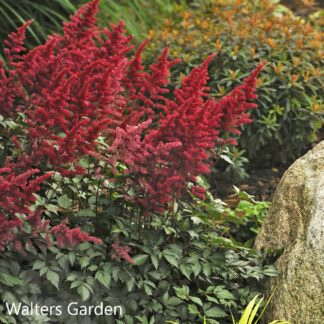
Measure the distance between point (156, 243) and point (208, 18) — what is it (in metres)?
3.61

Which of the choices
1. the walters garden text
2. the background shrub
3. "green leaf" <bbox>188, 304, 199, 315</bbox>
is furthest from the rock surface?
the background shrub

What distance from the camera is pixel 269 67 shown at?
239 inches

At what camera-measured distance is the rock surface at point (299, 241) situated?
3.74 meters

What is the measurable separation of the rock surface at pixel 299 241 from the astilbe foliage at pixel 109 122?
0.60m

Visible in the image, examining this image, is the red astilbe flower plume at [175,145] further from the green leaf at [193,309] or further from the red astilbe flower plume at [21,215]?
the green leaf at [193,309]

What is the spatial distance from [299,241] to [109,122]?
4.26 ft

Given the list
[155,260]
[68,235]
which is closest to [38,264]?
[68,235]

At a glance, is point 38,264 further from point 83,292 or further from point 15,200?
point 15,200

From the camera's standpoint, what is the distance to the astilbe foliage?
3.36 meters

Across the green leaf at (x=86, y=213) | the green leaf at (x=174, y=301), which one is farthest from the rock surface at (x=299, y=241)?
the green leaf at (x=86, y=213)

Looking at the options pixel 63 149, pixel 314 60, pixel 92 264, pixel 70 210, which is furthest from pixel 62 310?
pixel 314 60

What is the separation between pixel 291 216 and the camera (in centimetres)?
412

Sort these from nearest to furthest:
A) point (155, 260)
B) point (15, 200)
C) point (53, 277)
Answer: point (15, 200) → point (53, 277) → point (155, 260)

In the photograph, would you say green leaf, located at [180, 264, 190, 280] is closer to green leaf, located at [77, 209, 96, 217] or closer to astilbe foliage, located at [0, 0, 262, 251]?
astilbe foliage, located at [0, 0, 262, 251]
